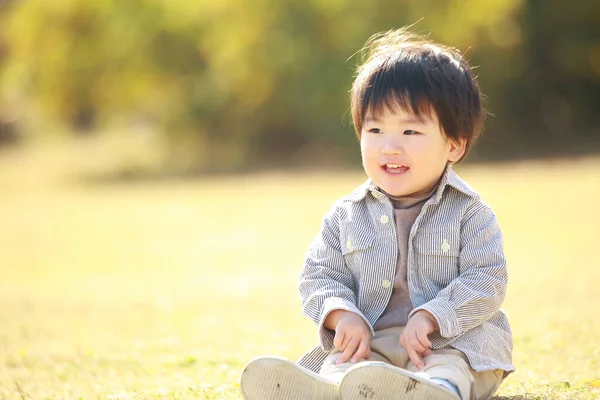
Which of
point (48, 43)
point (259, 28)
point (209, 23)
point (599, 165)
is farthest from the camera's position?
point (48, 43)

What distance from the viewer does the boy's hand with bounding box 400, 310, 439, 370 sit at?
2.82m

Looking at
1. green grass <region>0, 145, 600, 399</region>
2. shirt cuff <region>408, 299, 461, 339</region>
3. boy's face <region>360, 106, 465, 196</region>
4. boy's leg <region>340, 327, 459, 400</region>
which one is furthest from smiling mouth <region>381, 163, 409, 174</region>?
green grass <region>0, 145, 600, 399</region>

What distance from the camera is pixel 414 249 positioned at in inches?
120

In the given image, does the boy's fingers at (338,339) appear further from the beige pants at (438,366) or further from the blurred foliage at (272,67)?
the blurred foliage at (272,67)

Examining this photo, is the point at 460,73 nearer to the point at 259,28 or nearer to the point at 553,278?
the point at 553,278

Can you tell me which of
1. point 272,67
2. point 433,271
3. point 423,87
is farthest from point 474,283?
point 272,67

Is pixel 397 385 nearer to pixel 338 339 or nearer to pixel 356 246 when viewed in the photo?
pixel 338 339

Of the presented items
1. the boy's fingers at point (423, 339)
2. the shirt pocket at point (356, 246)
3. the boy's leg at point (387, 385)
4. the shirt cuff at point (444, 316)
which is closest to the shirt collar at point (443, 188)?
the shirt pocket at point (356, 246)

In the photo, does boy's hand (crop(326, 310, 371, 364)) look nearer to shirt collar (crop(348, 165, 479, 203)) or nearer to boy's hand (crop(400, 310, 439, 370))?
boy's hand (crop(400, 310, 439, 370))

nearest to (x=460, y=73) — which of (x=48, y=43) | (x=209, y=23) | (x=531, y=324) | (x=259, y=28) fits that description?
(x=531, y=324)

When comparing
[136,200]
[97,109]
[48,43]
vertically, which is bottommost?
[136,200]

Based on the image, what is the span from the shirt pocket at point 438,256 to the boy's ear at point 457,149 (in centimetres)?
31

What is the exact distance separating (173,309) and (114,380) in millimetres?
2549

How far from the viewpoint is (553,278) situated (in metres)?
6.68
